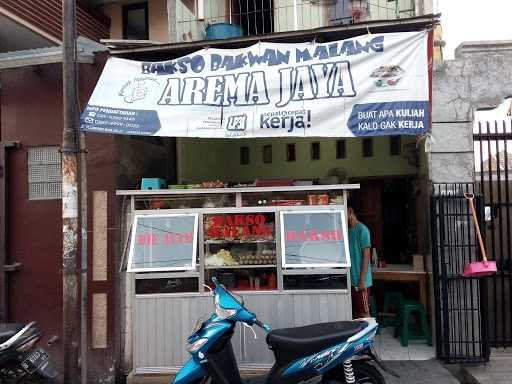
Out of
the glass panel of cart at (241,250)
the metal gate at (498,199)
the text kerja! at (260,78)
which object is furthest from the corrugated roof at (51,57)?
the metal gate at (498,199)

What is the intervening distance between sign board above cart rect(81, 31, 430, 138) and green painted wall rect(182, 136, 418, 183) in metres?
2.17

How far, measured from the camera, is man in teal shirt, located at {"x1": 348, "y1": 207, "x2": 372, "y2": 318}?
6215mm

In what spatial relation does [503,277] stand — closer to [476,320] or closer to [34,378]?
[476,320]

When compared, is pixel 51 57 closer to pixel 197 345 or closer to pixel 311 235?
pixel 311 235

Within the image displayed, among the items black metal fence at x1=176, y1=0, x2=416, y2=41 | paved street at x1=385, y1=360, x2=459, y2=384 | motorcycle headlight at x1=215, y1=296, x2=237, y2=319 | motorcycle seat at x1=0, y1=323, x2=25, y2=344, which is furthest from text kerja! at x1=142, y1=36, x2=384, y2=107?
paved street at x1=385, y1=360, x2=459, y2=384

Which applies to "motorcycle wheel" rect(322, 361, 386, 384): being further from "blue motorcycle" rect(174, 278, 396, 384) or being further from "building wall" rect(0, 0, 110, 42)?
"building wall" rect(0, 0, 110, 42)

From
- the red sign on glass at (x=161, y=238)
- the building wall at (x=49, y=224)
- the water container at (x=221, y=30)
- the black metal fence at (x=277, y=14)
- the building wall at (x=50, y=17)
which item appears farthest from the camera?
the building wall at (x=50, y=17)

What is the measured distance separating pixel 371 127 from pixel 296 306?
2.17 meters

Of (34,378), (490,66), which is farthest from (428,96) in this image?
(34,378)

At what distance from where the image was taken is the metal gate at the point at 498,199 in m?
6.30

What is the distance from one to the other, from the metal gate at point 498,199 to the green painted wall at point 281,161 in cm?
161

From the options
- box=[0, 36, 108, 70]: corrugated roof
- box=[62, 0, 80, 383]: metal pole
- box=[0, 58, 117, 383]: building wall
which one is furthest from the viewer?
box=[0, 36, 108, 70]: corrugated roof

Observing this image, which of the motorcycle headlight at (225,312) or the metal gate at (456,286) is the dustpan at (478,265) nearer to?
the metal gate at (456,286)

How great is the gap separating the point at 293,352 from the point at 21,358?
259 cm
